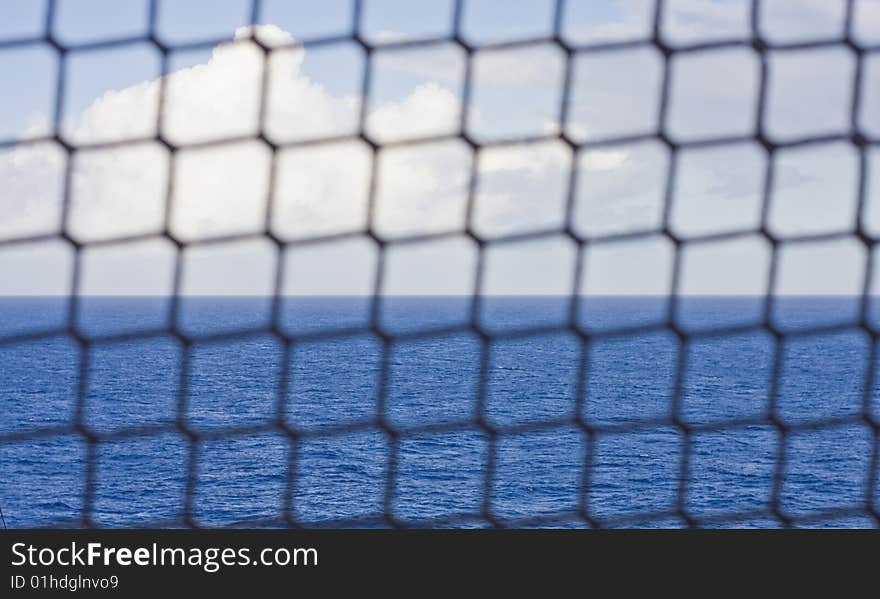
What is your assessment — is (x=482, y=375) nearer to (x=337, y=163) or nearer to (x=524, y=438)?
(x=337, y=163)

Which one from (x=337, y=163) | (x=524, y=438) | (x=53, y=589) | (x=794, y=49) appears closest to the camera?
(x=53, y=589)

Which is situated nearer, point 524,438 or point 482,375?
point 482,375

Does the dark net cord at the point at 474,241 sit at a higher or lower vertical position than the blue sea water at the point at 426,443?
lower

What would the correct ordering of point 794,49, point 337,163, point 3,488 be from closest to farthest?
1. point 794,49
2. point 337,163
3. point 3,488

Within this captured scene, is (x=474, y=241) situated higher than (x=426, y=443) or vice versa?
(x=426, y=443)

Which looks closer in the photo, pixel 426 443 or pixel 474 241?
pixel 474 241

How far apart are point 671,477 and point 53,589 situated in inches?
556

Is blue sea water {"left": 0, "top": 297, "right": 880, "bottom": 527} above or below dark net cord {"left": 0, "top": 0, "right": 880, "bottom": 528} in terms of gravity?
above

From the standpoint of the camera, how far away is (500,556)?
25.9 inches

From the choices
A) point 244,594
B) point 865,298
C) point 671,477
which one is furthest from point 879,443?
point 671,477

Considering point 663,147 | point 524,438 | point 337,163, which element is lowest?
point 663,147

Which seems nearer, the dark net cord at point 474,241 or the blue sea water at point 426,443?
the dark net cord at point 474,241

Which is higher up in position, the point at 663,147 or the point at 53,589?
the point at 663,147

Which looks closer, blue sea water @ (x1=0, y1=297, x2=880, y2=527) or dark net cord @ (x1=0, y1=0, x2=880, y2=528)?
dark net cord @ (x1=0, y1=0, x2=880, y2=528)
